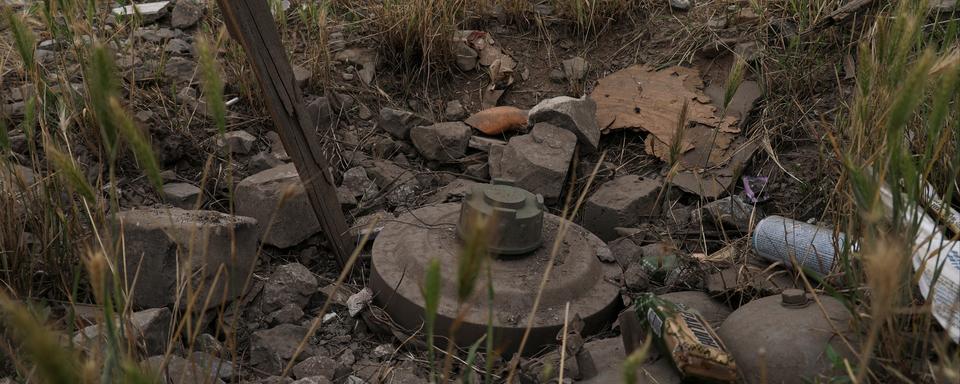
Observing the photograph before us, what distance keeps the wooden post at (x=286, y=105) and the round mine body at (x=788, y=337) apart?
1.16 m

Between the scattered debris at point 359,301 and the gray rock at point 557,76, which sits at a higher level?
the gray rock at point 557,76

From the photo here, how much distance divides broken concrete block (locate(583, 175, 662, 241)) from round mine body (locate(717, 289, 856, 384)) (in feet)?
3.30

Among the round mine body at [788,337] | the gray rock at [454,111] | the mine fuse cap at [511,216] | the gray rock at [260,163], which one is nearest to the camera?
the round mine body at [788,337]

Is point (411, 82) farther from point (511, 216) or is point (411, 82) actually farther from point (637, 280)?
Answer: point (637, 280)

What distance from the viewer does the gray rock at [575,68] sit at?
12.4ft

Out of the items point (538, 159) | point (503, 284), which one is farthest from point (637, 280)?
point (538, 159)

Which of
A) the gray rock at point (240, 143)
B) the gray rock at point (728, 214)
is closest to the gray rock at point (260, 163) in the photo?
the gray rock at point (240, 143)

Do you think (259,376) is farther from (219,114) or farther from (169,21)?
(169,21)

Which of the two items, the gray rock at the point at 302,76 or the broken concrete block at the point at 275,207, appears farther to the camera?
the gray rock at the point at 302,76

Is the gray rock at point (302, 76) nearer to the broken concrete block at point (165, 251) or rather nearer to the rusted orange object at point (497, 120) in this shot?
the rusted orange object at point (497, 120)

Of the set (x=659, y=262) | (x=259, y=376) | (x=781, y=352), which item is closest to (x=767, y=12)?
(x=659, y=262)

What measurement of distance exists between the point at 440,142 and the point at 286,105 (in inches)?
36.5

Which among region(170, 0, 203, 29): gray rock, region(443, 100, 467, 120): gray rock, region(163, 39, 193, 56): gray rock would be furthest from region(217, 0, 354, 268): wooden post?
region(170, 0, 203, 29): gray rock

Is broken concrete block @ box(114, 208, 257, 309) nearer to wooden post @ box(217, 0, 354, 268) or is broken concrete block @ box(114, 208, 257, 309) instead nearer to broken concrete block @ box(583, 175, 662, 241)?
wooden post @ box(217, 0, 354, 268)
